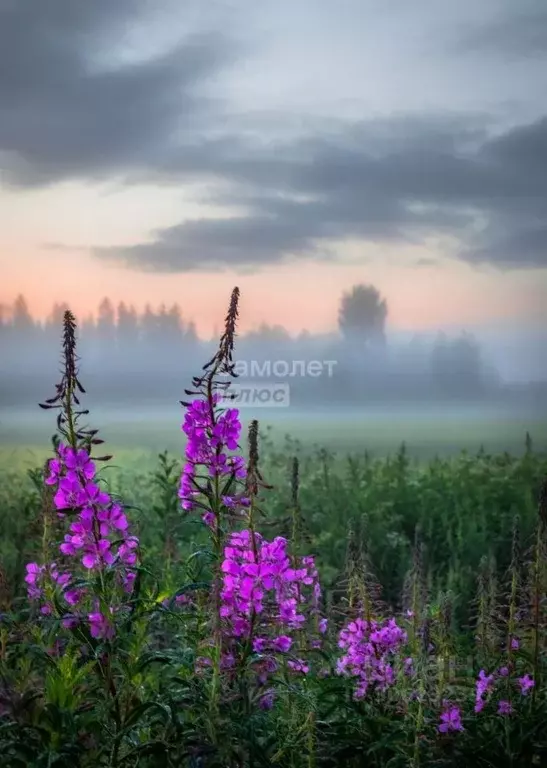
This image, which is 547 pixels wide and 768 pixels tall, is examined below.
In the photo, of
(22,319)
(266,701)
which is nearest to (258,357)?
(22,319)

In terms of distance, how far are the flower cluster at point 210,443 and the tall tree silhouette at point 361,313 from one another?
7.41 feet

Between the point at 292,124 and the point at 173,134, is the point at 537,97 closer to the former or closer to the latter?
the point at 292,124

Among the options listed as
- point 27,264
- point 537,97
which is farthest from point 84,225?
point 537,97

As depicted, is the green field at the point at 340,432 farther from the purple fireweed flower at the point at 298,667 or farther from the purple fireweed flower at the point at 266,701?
the purple fireweed flower at the point at 266,701

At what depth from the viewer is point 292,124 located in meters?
3.42

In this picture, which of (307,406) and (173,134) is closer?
(173,134)

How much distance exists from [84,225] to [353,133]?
1031 millimetres

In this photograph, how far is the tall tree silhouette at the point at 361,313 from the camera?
3.62 meters

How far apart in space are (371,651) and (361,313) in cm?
212

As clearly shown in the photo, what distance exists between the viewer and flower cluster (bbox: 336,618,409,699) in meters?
1.68

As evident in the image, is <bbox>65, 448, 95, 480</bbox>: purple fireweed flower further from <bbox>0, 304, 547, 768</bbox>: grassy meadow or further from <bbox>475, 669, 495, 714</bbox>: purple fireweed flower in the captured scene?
<bbox>475, 669, 495, 714</bbox>: purple fireweed flower

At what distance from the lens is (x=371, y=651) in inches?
66.3

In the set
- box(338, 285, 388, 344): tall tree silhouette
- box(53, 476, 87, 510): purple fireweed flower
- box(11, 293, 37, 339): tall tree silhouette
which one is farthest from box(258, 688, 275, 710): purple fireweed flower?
box(11, 293, 37, 339): tall tree silhouette

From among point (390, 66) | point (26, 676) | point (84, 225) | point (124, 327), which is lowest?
point (26, 676)
